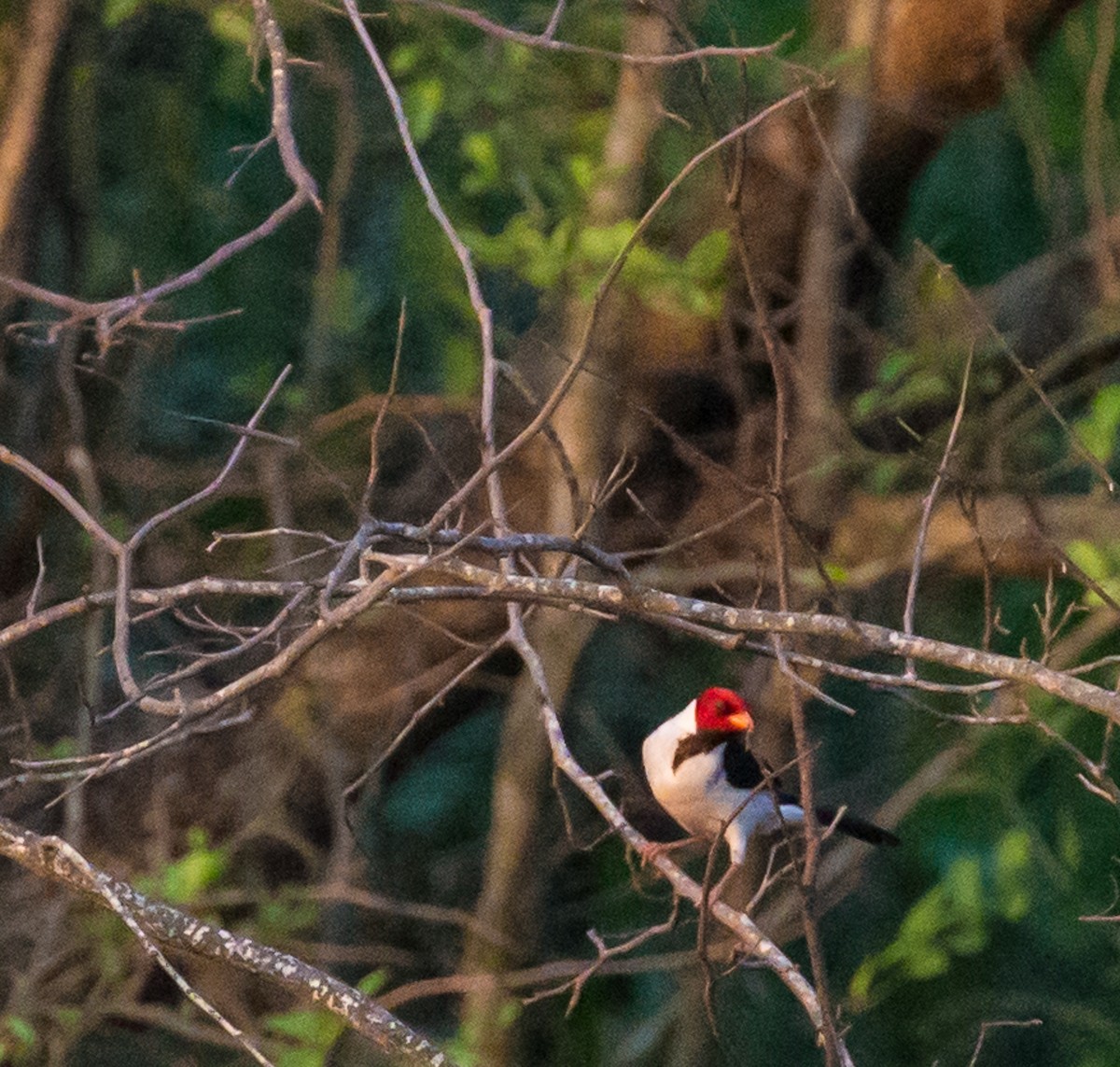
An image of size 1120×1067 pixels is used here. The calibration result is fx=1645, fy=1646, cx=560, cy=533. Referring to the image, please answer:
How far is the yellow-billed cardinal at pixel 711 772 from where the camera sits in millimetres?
3361

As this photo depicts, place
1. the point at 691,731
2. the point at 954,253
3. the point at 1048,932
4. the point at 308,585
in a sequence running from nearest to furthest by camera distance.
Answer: the point at 308,585 → the point at 691,731 → the point at 954,253 → the point at 1048,932

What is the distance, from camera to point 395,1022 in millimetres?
1810

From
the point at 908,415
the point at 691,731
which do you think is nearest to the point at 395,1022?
the point at 691,731

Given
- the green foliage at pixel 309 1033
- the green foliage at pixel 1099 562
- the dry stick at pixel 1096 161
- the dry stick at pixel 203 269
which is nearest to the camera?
the dry stick at pixel 203 269

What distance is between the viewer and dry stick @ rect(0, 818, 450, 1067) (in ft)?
5.92

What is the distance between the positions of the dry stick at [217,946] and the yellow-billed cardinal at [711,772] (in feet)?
5.19

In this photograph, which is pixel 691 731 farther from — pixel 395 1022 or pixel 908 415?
pixel 395 1022

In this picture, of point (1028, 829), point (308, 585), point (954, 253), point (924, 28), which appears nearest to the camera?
point (308, 585)

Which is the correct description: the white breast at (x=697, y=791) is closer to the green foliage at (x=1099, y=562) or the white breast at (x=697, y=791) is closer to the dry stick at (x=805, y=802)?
the green foliage at (x=1099, y=562)

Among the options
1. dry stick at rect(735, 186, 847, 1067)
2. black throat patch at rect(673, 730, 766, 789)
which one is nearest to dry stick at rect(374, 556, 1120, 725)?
dry stick at rect(735, 186, 847, 1067)

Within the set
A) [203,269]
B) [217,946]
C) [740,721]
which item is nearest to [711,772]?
[740,721]

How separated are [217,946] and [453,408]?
2186 millimetres

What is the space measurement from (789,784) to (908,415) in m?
0.96

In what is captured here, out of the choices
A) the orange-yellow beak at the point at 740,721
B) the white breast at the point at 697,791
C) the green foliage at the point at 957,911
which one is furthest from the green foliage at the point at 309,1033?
the green foliage at the point at 957,911
